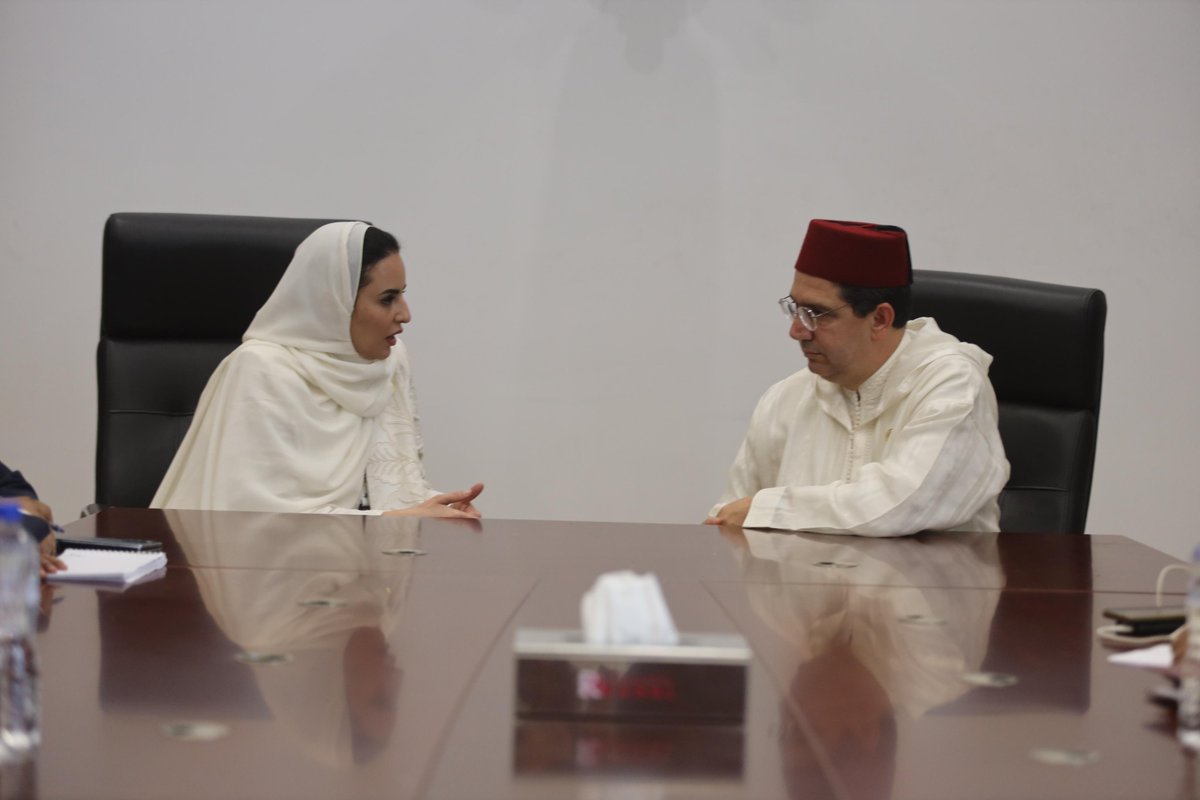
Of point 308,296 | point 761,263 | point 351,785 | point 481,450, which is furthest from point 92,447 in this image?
point 351,785

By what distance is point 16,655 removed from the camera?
3.62 feet

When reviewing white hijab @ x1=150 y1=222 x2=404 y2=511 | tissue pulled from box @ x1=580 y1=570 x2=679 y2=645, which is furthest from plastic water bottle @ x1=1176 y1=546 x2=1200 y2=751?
white hijab @ x1=150 y1=222 x2=404 y2=511

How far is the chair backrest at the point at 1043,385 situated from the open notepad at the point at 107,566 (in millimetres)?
1921

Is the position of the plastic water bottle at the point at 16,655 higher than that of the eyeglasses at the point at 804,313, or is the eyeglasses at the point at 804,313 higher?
the eyeglasses at the point at 804,313

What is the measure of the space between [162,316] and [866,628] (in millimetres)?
2195

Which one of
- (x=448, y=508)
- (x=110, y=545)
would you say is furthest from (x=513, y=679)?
(x=448, y=508)

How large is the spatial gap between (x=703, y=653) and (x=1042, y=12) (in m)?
3.71

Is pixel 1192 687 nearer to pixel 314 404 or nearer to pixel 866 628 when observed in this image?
pixel 866 628

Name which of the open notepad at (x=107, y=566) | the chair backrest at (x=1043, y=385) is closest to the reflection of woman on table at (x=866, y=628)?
the chair backrest at (x=1043, y=385)

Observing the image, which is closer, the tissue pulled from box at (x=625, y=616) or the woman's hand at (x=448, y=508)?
the tissue pulled from box at (x=625, y=616)

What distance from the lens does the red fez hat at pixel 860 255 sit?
2984mm

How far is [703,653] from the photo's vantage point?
1.25 meters

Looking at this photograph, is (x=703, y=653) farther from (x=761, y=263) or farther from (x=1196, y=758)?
(x=761, y=263)

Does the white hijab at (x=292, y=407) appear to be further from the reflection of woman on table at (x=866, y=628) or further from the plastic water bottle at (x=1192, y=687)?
the plastic water bottle at (x=1192, y=687)
